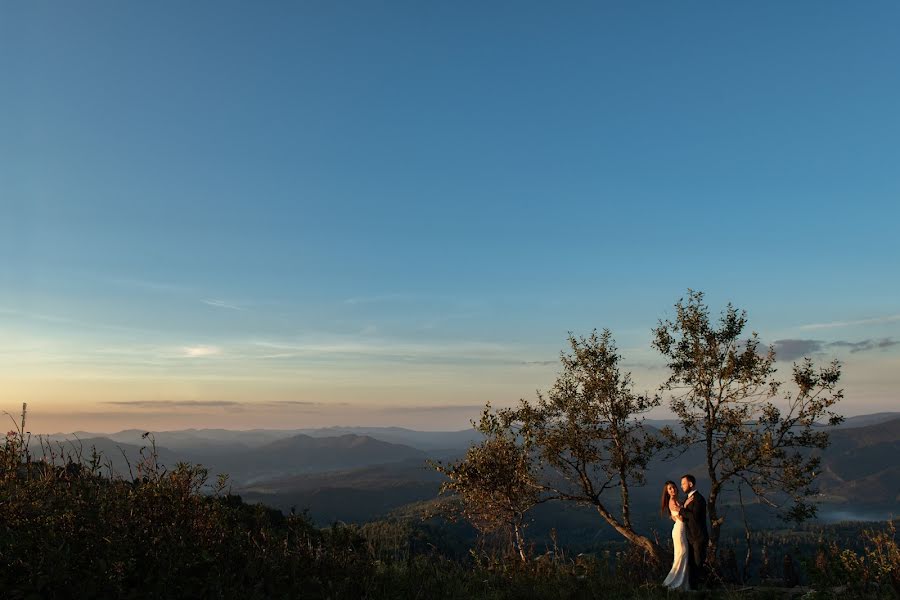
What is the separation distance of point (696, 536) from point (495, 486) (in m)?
7.83

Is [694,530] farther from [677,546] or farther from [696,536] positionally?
[677,546]

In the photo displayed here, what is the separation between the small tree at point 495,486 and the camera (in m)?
22.0

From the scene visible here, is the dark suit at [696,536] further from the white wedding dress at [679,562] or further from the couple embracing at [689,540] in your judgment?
the white wedding dress at [679,562]

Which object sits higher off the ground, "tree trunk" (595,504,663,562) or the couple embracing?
the couple embracing

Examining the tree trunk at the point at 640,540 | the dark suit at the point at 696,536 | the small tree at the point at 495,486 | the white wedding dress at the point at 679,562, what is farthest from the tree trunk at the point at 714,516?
the small tree at the point at 495,486

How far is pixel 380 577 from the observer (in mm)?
11453

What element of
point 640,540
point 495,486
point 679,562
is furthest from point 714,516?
point 495,486

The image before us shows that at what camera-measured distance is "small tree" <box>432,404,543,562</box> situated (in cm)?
2197

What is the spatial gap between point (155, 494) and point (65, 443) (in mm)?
3585

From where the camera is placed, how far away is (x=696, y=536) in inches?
642

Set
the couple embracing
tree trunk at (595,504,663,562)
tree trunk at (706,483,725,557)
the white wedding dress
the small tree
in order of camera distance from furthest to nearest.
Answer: the small tree → tree trunk at (706,483,725,557) → tree trunk at (595,504,663,562) → the couple embracing → the white wedding dress

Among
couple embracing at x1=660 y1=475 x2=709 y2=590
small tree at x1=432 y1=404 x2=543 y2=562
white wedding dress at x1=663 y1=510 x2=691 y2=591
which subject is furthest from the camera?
small tree at x1=432 y1=404 x2=543 y2=562

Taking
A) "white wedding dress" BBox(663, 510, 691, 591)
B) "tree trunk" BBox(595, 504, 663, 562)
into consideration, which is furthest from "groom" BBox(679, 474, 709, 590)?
"tree trunk" BBox(595, 504, 663, 562)

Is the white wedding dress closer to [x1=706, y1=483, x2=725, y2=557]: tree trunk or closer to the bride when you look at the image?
the bride
